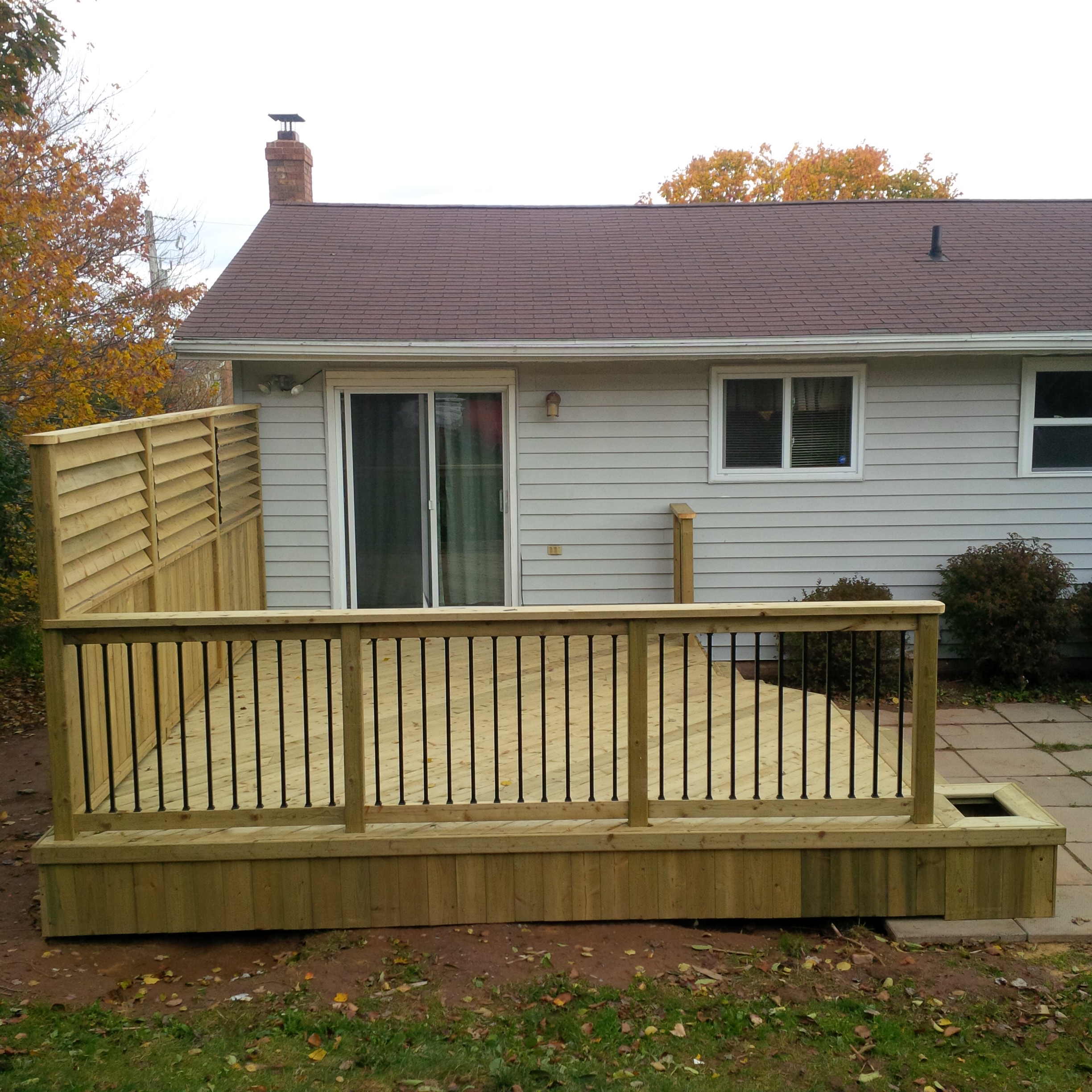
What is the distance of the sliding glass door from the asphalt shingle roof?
0.69m

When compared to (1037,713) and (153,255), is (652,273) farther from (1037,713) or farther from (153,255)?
(153,255)

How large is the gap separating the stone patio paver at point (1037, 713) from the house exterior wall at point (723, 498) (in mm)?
1161

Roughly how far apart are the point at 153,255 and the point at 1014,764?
14.4 meters

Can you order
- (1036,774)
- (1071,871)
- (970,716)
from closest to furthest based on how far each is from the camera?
(1071,871)
(1036,774)
(970,716)

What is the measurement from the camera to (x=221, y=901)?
4152mm

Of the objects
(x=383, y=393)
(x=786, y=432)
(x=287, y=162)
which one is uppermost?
(x=287, y=162)

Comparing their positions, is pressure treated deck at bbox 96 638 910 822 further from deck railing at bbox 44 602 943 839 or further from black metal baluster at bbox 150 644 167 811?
black metal baluster at bbox 150 644 167 811

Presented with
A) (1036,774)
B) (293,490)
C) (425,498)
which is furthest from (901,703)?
(293,490)

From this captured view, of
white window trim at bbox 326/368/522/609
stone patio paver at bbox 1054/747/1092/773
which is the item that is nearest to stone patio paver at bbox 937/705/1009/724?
stone patio paver at bbox 1054/747/1092/773

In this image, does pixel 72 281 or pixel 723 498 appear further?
pixel 72 281

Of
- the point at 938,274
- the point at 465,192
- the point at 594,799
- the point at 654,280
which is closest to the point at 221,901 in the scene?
the point at 594,799

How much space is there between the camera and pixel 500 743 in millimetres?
5277

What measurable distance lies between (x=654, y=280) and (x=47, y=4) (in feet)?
19.9

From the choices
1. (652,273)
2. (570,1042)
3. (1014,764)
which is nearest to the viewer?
(570,1042)
